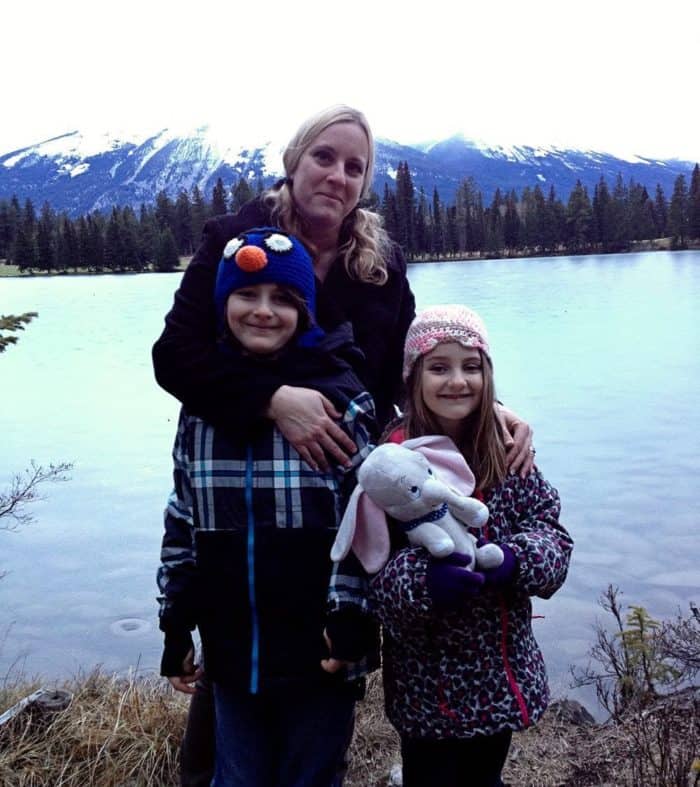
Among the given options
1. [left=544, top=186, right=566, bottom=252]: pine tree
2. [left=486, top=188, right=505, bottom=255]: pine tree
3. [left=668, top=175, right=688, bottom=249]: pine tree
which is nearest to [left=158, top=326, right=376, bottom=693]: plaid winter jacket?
[left=668, top=175, right=688, bottom=249]: pine tree

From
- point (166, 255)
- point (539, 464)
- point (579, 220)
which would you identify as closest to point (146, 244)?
point (166, 255)

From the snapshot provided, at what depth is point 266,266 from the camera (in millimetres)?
1928

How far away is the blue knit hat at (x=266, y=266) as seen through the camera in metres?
1.92

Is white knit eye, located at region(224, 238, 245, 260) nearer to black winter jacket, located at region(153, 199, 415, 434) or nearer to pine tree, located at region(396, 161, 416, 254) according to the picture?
black winter jacket, located at region(153, 199, 415, 434)

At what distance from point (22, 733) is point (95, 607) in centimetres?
300

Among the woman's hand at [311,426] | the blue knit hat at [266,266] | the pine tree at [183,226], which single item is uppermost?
the pine tree at [183,226]

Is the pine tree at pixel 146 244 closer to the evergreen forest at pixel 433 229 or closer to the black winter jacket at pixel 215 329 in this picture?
the evergreen forest at pixel 433 229

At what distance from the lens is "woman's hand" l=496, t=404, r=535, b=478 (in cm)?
197

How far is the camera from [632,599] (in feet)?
16.7

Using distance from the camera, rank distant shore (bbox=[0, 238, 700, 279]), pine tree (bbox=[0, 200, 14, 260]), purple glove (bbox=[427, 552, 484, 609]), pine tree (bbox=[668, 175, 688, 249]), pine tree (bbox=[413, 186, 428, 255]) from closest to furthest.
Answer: purple glove (bbox=[427, 552, 484, 609]), distant shore (bbox=[0, 238, 700, 279]), pine tree (bbox=[668, 175, 688, 249]), pine tree (bbox=[413, 186, 428, 255]), pine tree (bbox=[0, 200, 14, 260])

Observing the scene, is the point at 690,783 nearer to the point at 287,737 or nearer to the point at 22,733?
the point at 287,737

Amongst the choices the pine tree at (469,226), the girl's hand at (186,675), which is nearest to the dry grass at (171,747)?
the girl's hand at (186,675)

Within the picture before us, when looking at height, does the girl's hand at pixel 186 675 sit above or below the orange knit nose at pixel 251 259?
below

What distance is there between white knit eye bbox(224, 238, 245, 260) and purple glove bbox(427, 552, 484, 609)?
86cm
